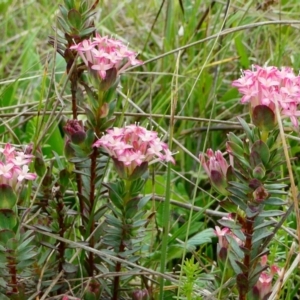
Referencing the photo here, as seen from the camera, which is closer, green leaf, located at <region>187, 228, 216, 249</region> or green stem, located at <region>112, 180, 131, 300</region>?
green stem, located at <region>112, 180, 131, 300</region>

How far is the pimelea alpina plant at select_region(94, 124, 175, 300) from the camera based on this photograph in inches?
45.3

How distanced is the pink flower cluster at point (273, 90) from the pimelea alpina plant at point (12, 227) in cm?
41

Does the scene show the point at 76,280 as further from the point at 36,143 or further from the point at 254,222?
the point at 254,222

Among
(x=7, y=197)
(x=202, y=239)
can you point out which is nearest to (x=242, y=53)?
(x=202, y=239)

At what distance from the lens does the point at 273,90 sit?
1.05m

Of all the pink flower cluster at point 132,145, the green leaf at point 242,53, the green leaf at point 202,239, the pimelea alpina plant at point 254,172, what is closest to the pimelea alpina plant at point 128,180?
the pink flower cluster at point 132,145

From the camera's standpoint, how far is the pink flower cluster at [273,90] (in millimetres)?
1038

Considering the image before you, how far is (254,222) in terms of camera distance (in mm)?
1120

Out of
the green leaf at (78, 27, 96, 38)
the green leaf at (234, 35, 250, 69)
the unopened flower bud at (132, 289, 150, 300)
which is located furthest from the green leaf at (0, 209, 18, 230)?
the green leaf at (234, 35, 250, 69)

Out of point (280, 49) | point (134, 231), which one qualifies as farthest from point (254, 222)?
point (280, 49)

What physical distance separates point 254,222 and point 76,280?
433 millimetres

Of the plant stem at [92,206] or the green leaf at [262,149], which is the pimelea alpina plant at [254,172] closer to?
the green leaf at [262,149]

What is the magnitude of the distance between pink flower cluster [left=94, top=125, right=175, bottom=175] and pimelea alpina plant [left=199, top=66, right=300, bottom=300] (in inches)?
4.3

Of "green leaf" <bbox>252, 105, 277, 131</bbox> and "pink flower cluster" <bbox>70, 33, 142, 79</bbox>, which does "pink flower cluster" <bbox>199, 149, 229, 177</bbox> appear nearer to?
"green leaf" <bbox>252, 105, 277, 131</bbox>
